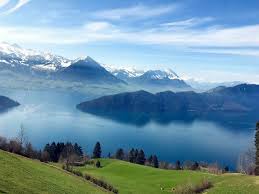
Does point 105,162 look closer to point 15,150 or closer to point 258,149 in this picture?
point 15,150

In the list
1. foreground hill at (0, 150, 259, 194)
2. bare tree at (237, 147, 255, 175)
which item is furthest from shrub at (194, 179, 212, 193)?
bare tree at (237, 147, 255, 175)

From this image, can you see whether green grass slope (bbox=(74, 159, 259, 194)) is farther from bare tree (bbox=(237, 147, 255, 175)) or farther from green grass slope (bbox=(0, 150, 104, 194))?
bare tree (bbox=(237, 147, 255, 175))

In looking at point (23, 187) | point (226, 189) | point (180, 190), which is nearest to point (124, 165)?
point (180, 190)

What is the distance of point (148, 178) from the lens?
83.1m

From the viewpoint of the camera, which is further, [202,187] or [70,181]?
[202,187]

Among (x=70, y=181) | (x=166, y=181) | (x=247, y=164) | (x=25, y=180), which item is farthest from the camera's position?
(x=247, y=164)

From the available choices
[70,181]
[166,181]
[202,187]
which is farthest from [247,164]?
[70,181]

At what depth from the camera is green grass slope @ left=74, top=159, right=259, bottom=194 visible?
161ft

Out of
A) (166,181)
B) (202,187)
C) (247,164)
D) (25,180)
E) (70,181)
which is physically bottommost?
(247,164)

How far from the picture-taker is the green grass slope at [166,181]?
49109mm

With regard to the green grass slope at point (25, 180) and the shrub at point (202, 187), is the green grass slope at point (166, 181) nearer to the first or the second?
the shrub at point (202, 187)

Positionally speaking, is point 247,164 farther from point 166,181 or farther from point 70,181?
point 70,181

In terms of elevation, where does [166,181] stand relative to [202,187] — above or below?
A: below

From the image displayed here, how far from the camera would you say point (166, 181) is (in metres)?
73.9
